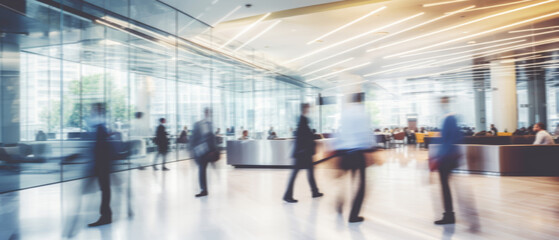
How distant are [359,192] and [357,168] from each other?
Answer: 31 centimetres

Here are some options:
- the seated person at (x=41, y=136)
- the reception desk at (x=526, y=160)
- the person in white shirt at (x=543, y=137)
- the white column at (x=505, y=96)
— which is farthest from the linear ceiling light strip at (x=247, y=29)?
the white column at (x=505, y=96)

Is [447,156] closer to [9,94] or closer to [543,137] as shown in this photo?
[543,137]

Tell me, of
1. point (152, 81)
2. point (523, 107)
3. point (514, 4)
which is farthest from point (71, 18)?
point (523, 107)

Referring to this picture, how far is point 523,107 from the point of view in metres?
14.2

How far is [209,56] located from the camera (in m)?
11.1

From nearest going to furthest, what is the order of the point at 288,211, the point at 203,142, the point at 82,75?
the point at 288,211 → the point at 203,142 → the point at 82,75

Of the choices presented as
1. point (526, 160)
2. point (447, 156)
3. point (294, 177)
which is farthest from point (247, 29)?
point (526, 160)

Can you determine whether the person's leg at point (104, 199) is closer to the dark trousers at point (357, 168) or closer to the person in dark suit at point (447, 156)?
the dark trousers at point (357, 168)

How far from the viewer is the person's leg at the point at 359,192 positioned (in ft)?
12.0

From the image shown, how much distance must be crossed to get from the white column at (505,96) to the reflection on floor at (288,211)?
888 cm

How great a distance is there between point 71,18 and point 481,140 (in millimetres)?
12401

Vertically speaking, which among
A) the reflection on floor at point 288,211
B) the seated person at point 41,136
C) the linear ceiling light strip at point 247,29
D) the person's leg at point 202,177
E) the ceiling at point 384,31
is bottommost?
the reflection on floor at point 288,211

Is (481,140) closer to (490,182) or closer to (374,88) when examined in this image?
(490,182)

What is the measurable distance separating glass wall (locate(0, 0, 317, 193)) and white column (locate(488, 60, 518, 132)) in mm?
12719
